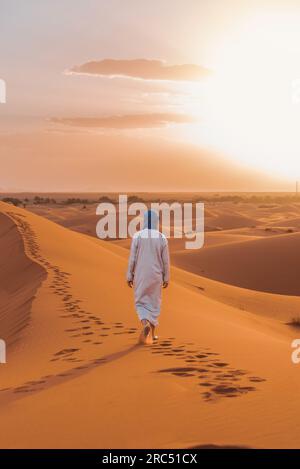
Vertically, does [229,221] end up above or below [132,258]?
below

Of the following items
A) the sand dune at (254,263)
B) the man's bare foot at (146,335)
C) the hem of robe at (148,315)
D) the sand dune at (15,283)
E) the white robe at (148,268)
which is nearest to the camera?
the man's bare foot at (146,335)

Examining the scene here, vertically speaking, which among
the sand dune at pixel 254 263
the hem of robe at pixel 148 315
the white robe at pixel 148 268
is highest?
the white robe at pixel 148 268

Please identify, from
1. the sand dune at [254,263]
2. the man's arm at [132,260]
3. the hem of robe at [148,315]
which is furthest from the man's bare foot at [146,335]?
the sand dune at [254,263]

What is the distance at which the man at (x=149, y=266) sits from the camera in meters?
7.83

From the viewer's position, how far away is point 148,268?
26.0ft

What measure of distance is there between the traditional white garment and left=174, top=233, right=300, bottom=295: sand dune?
17.2 m

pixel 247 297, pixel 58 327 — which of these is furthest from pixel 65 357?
pixel 247 297

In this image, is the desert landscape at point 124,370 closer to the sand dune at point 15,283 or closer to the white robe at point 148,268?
the sand dune at point 15,283

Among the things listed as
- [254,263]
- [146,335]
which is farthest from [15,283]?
[254,263]

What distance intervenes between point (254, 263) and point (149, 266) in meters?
20.1

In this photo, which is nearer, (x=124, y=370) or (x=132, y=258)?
(x=124, y=370)

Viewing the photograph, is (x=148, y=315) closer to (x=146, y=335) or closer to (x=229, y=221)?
(x=146, y=335)

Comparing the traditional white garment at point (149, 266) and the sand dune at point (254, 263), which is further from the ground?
the traditional white garment at point (149, 266)

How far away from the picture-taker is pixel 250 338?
8.87m
